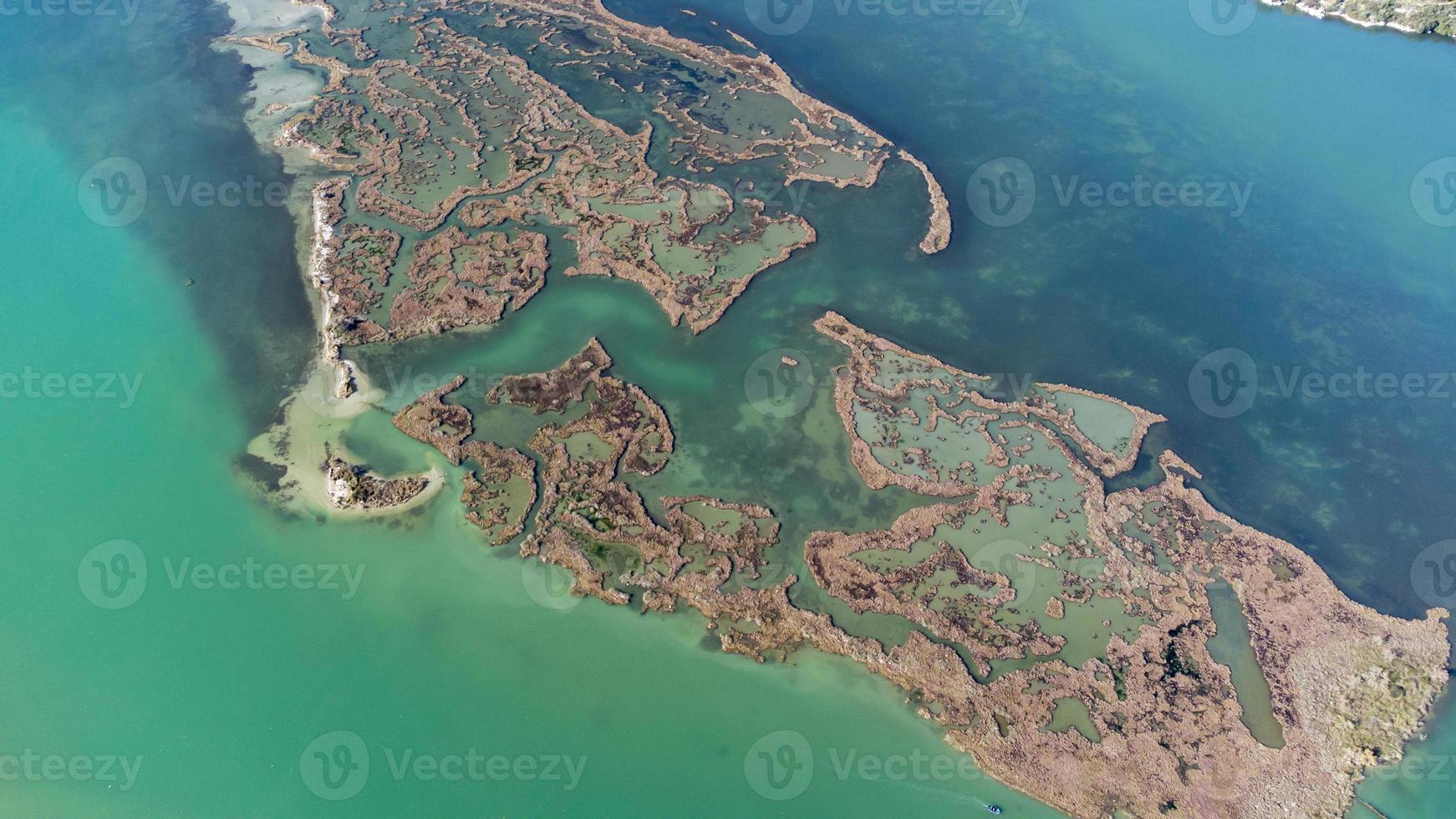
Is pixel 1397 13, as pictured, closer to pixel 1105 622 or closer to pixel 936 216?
pixel 936 216

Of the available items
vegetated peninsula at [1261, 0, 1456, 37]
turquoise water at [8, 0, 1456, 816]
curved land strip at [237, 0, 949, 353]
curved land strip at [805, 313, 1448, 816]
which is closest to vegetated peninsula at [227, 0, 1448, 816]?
curved land strip at [805, 313, 1448, 816]

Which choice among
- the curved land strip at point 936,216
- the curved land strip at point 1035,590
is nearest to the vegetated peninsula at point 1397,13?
the curved land strip at point 936,216

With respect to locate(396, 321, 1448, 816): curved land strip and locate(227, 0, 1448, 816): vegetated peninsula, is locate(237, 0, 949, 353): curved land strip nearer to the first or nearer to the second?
locate(227, 0, 1448, 816): vegetated peninsula

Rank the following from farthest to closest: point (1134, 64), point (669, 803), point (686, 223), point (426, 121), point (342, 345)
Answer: point (1134, 64) → point (426, 121) → point (686, 223) → point (342, 345) → point (669, 803)

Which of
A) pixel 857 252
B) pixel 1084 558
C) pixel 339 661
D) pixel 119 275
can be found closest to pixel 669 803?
pixel 339 661

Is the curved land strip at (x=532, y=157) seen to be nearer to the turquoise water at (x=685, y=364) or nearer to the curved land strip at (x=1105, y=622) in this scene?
the turquoise water at (x=685, y=364)

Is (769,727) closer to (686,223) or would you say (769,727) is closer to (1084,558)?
(1084,558)
